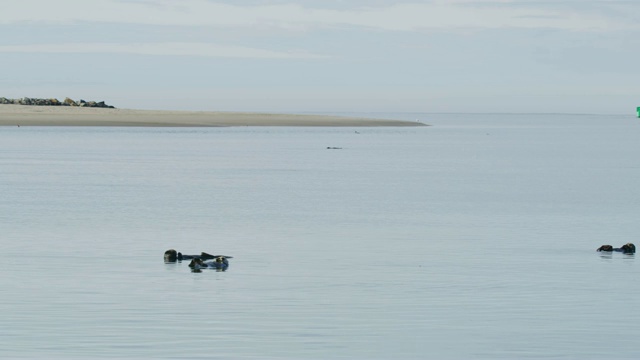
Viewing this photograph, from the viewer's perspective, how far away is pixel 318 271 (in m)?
22.2

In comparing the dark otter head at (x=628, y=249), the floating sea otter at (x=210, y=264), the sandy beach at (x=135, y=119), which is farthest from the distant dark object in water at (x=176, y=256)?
the sandy beach at (x=135, y=119)

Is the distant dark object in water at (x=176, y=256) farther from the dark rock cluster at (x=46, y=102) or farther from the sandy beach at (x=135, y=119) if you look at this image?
the dark rock cluster at (x=46, y=102)

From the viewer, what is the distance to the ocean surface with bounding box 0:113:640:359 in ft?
51.4

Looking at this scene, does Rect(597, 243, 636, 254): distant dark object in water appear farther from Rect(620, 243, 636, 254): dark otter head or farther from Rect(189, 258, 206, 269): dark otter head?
Rect(189, 258, 206, 269): dark otter head

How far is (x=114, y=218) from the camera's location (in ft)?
107

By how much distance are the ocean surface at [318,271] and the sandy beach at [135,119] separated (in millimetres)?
95153

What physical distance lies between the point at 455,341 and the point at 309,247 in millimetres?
10628

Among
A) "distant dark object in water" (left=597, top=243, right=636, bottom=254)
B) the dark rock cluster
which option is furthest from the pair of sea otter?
the dark rock cluster

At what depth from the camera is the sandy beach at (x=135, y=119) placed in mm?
143375

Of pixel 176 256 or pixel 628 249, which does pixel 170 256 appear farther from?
pixel 628 249

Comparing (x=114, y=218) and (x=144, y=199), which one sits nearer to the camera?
(x=114, y=218)

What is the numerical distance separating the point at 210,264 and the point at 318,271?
205cm


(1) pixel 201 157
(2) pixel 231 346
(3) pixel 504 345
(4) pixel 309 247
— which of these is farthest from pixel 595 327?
(1) pixel 201 157

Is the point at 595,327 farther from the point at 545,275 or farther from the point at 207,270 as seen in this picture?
the point at 207,270
